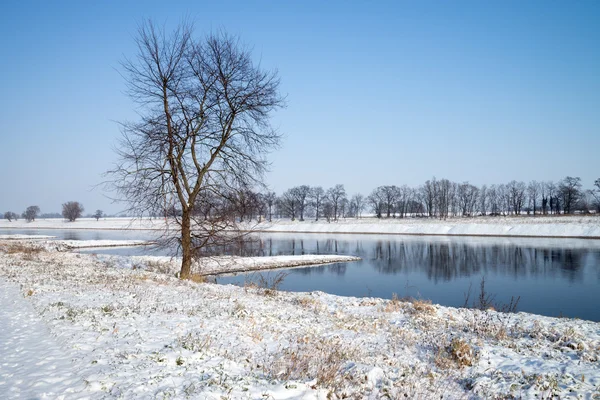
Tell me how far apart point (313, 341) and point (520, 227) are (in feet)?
191

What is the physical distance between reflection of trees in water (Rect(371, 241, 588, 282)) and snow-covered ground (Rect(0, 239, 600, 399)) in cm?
1559

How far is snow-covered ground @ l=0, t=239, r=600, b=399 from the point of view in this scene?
15.4ft

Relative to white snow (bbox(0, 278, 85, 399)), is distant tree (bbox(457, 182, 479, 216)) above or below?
above

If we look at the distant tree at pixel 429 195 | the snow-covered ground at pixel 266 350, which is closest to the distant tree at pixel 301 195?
the distant tree at pixel 429 195

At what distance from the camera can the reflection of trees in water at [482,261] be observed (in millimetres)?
24672

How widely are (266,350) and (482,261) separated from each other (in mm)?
28165

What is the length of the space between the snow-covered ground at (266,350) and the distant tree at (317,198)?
113757 mm

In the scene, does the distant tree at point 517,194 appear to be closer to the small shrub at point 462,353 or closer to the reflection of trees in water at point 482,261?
the reflection of trees in water at point 482,261

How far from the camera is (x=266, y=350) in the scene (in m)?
6.47

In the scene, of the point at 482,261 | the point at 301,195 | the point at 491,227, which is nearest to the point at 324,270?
the point at 482,261

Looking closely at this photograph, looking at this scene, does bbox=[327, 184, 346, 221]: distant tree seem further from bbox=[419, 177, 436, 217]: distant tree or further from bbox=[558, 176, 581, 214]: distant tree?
bbox=[558, 176, 581, 214]: distant tree

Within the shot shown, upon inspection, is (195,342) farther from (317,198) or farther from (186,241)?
(317,198)

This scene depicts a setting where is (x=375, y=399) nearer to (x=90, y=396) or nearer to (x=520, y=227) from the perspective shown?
(x=90, y=396)

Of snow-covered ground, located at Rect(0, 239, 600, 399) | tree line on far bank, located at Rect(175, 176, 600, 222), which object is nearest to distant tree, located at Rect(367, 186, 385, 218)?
tree line on far bank, located at Rect(175, 176, 600, 222)
